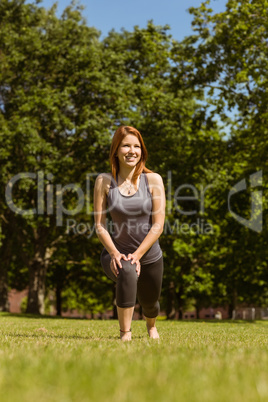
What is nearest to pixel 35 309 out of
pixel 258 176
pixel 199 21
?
pixel 258 176

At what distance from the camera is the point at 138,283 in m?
6.31

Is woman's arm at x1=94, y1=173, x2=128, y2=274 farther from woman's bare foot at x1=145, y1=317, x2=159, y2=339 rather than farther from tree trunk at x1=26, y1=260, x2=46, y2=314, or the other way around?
tree trunk at x1=26, y1=260, x2=46, y2=314

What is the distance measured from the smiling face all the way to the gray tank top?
1.28 feet

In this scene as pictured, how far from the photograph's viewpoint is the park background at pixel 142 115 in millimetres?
22078

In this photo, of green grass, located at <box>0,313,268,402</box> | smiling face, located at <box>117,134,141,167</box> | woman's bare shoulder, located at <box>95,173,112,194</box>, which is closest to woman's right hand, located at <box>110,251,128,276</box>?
woman's bare shoulder, located at <box>95,173,112,194</box>

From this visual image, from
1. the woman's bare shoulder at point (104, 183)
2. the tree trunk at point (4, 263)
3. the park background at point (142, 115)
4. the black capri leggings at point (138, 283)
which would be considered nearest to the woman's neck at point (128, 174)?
the woman's bare shoulder at point (104, 183)

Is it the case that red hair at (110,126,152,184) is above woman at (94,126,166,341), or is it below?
above

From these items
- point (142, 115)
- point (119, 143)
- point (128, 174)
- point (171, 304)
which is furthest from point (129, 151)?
point (171, 304)

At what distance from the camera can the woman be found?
19.4 feet

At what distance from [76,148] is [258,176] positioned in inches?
371

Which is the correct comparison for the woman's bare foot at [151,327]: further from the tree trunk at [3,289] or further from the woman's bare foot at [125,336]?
the tree trunk at [3,289]

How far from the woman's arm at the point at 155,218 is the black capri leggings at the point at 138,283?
20 cm

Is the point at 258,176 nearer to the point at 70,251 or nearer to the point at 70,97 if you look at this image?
the point at 70,97

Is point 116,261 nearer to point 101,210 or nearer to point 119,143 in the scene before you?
point 101,210
